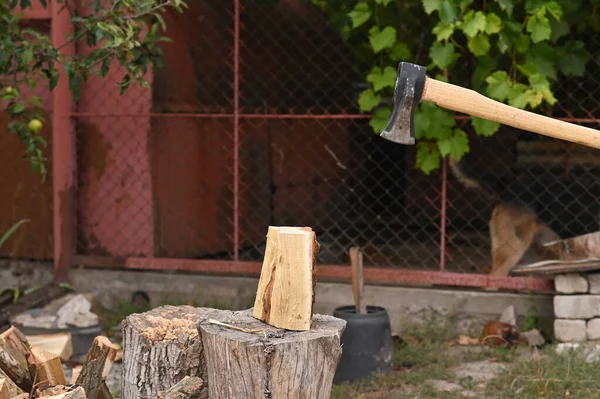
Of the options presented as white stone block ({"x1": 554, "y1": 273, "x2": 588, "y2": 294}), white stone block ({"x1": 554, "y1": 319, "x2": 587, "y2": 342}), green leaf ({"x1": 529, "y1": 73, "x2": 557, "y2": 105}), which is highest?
green leaf ({"x1": 529, "y1": 73, "x2": 557, "y2": 105})

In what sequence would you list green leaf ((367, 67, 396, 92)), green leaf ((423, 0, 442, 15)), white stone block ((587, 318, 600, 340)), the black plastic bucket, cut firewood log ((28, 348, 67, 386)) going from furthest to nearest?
green leaf ((367, 67, 396, 92)) < green leaf ((423, 0, 442, 15)) < white stone block ((587, 318, 600, 340)) < the black plastic bucket < cut firewood log ((28, 348, 67, 386))

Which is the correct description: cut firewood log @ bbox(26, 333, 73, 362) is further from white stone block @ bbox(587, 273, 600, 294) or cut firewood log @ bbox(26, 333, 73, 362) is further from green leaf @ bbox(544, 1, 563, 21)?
green leaf @ bbox(544, 1, 563, 21)

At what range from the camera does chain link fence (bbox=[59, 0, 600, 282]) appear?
6457mm

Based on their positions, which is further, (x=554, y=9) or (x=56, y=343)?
(x=554, y=9)

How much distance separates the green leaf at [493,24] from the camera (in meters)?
5.51

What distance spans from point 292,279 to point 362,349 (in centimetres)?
189

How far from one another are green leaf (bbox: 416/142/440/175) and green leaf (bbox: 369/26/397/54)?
2.50 ft

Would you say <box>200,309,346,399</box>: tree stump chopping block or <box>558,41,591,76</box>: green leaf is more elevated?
<box>558,41,591,76</box>: green leaf

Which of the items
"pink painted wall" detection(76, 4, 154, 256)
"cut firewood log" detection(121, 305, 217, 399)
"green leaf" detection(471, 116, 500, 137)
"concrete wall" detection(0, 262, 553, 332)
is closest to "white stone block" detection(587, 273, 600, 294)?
"concrete wall" detection(0, 262, 553, 332)

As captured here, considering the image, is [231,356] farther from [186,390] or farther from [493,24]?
[493,24]

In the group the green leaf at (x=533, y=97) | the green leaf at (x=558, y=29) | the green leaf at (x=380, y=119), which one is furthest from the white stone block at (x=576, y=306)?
the green leaf at (x=558, y=29)

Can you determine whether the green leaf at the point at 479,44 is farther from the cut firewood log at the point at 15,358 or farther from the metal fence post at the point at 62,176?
the cut firewood log at the point at 15,358

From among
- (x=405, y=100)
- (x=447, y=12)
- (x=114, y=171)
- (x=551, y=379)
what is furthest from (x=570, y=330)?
(x=114, y=171)

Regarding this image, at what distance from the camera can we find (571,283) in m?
5.33
